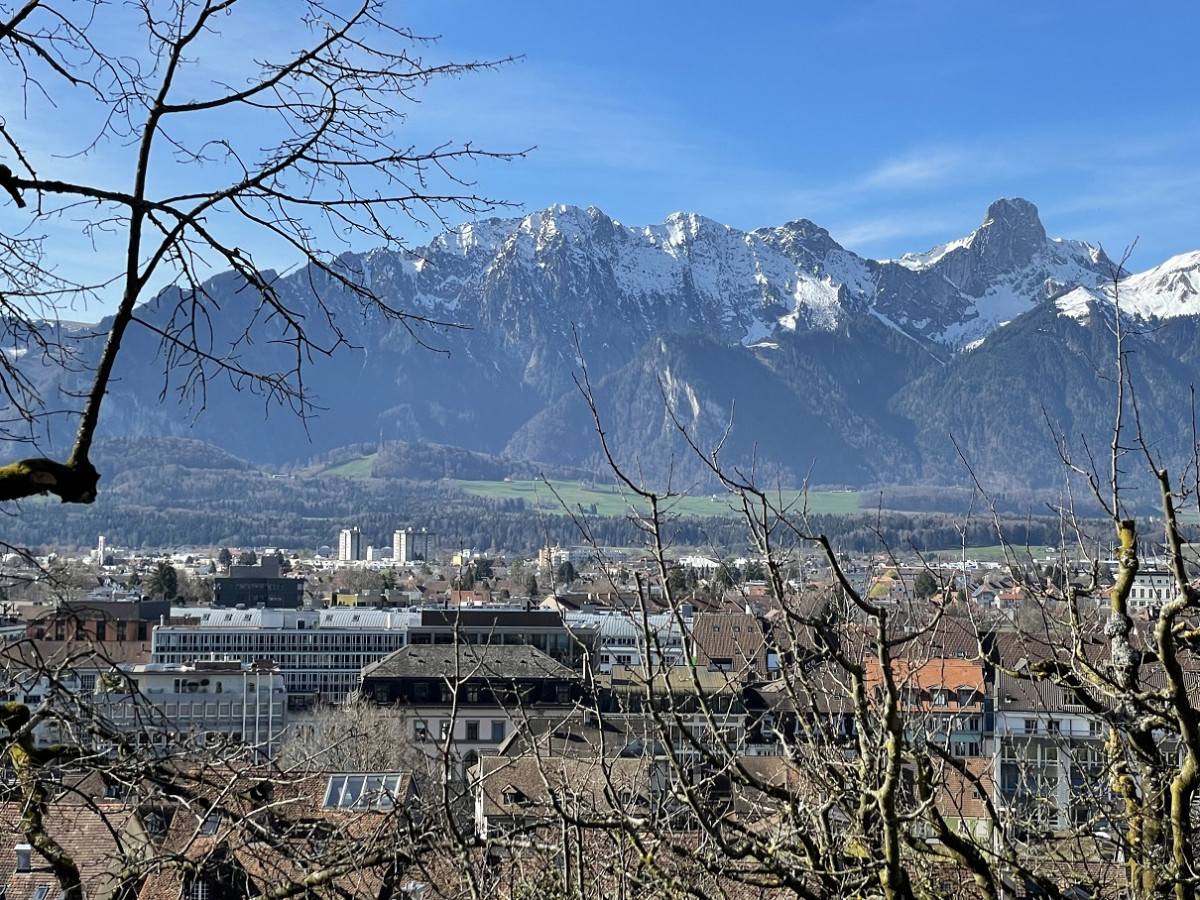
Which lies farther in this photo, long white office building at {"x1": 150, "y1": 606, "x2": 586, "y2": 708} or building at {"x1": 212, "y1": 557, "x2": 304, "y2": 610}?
building at {"x1": 212, "y1": 557, "x2": 304, "y2": 610}

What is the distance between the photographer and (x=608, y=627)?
145ft

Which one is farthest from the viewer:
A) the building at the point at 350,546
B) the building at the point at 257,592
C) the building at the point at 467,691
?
the building at the point at 350,546

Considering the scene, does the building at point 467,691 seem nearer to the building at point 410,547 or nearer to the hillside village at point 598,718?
the hillside village at point 598,718

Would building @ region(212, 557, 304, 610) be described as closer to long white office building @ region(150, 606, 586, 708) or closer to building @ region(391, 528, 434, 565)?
long white office building @ region(150, 606, 586, 708)

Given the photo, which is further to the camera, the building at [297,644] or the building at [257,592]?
the building at [257,592]

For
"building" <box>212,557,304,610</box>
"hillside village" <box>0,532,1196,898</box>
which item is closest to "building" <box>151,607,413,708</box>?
"hillside village" <box>0,532,1196,898</box>

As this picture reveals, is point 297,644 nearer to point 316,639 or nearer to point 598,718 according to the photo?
point 316,639

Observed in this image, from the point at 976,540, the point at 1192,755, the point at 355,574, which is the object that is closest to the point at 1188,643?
the point at 1192,755

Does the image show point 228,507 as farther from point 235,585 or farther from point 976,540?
point 235,585

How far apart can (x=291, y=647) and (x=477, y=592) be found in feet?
73.1

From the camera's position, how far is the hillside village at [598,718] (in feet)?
9.93

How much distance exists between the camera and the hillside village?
3.03m

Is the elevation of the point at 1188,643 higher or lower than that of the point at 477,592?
higher

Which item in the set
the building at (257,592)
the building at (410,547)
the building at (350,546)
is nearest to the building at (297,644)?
the building at (257,592)
